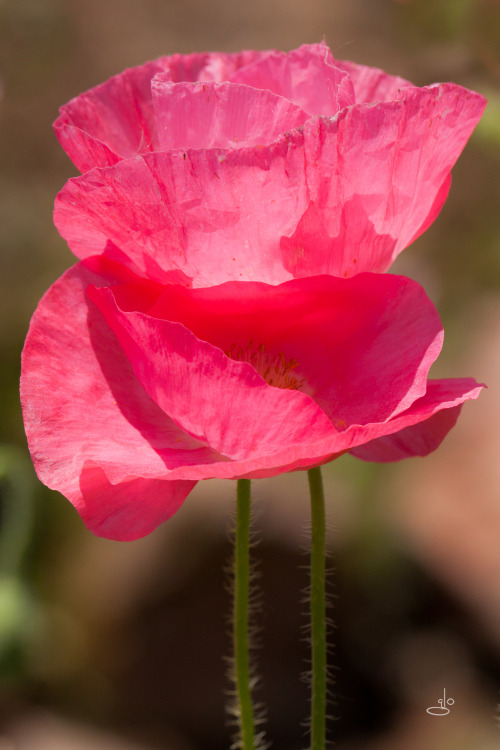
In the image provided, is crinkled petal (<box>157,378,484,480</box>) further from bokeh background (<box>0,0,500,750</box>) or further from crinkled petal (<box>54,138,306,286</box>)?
bokeh background (<box>0,0,500,750</box>)

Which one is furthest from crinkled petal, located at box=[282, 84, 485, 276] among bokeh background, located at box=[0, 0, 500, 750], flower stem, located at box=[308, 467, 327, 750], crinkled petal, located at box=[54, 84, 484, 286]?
bokeh background, located at box=[0, 0, 500, 750]

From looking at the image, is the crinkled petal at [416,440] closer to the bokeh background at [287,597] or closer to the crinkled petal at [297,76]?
the crinkled petal at [297,76]

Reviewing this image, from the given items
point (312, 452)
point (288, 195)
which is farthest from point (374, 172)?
point (312, 452)

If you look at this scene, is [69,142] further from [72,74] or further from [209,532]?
[72,74]

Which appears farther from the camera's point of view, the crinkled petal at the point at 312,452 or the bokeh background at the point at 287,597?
the bokeh background at the point at 287,597

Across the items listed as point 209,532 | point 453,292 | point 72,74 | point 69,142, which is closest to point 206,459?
point 69,142

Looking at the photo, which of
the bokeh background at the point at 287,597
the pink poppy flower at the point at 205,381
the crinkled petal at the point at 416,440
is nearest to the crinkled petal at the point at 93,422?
the pink poppy flower at the point at 205,381
